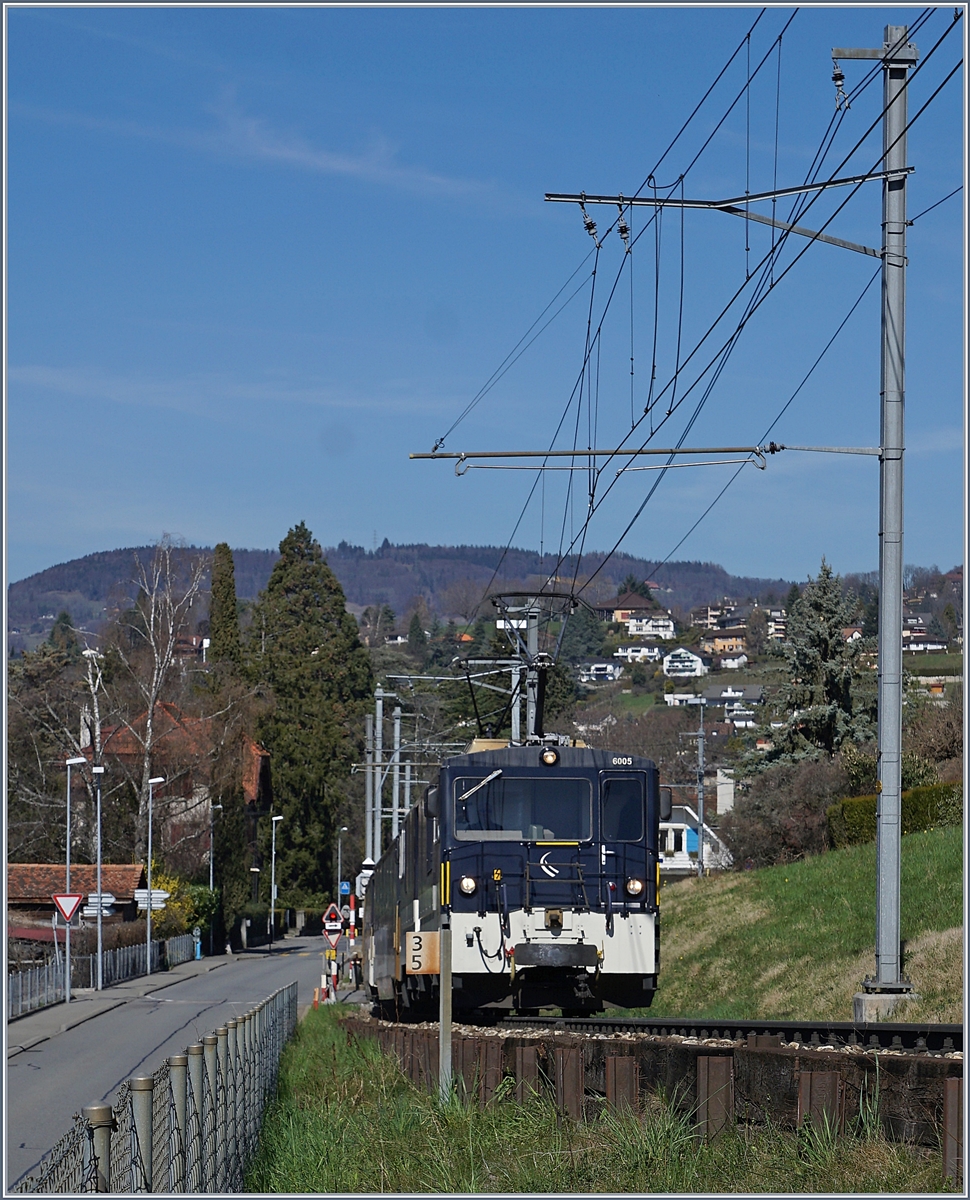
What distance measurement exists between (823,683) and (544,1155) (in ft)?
167

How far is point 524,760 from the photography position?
18.3m

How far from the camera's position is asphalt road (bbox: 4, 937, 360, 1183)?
2020 cm

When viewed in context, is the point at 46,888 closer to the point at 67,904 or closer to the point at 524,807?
the point at 67,904

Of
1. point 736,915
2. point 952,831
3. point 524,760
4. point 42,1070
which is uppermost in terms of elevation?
point 524,760

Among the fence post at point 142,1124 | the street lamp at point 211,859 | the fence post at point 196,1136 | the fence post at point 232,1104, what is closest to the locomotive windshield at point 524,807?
the fence post at point 232,1104

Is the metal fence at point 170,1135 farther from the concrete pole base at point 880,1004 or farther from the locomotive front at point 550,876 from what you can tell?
the concrete pole base at point 880,1004

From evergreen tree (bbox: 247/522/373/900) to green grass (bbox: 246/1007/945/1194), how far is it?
7427cm

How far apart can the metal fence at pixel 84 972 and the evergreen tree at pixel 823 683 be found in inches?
977

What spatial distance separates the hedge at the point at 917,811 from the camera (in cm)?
3177

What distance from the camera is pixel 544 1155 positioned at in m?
9.85

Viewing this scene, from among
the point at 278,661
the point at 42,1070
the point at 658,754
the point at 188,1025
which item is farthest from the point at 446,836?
the point at 658,754

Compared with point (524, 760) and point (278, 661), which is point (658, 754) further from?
point (524, 760)

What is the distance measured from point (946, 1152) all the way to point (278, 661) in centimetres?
9248

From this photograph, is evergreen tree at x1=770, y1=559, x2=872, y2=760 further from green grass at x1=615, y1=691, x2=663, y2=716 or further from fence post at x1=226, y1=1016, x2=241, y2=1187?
green grass at x1=615, y1=691, x2=663, y2=716
